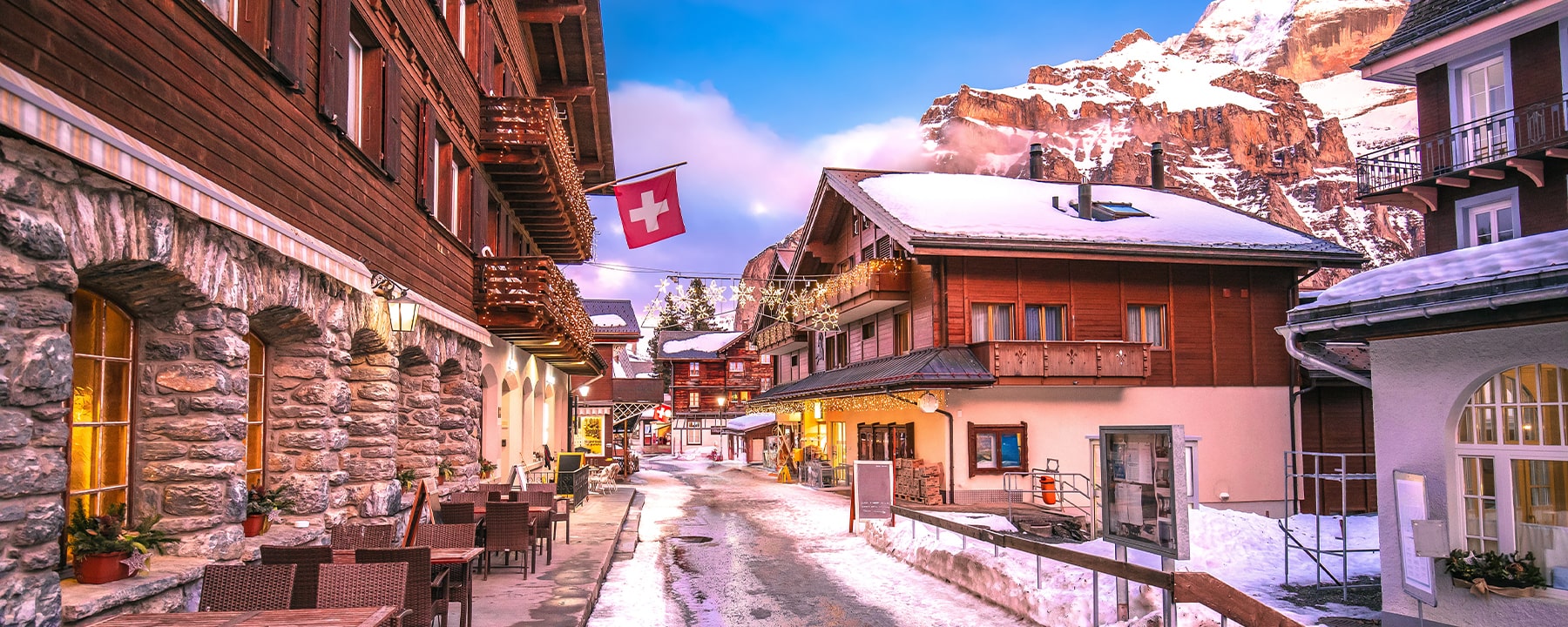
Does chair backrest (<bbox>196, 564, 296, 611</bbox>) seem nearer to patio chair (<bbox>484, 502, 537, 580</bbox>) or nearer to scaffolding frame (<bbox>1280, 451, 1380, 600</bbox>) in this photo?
patio chair (<bbox>484, 502, 537, 580</bbox>)

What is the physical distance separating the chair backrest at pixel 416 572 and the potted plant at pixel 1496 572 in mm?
8229

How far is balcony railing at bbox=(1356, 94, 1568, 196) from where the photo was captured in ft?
61.4

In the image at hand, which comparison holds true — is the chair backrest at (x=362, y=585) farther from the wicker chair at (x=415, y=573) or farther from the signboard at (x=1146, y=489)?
the signboard at (x=1146, y=489)

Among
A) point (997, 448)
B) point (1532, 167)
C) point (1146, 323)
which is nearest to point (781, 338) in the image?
point (997, 448)

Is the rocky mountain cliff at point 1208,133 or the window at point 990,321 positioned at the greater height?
the rocky mountain cliff at point 1208,133

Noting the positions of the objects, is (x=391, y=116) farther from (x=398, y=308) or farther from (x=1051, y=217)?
(x=1051, y=217)

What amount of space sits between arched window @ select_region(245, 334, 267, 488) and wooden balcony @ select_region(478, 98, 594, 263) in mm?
8334

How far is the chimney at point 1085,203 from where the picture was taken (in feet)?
97.6

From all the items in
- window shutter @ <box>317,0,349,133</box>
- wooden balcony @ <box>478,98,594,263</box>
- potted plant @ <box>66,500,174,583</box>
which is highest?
wooden balcony @ <box>478,98,594,263</box>

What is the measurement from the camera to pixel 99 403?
6547 millimetres

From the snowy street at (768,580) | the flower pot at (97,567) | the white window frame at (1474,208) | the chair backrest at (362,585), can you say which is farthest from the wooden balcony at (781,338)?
the flower pot at (97,567)

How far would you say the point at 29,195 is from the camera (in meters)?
4.85

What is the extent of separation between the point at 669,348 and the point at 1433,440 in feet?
224

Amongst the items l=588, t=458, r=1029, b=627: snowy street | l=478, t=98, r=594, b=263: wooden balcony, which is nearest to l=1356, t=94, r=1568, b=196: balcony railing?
l=588, t=458, r=1029, b=627: snowy street
